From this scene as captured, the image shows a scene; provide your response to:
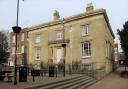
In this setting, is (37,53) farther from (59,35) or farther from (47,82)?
(47,82)

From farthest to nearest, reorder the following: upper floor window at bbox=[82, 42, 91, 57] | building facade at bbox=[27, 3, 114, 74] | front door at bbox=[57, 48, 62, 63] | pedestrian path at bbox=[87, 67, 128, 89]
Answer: front door at bbox=[57, 48, 62, 63] < upper floor window at bbox=[82, 42, 91, 57] < building facade at bbox=[27, 3, 114, 74] < pedestrian path at bbox=[87, 67, 128, 89]

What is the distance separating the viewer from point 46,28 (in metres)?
43.0

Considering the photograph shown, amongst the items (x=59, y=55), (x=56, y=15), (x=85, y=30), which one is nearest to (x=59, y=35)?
(x=59, y=55)

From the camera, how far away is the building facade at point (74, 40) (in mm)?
34344

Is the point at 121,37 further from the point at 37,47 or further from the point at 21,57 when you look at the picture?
the point at 21,57

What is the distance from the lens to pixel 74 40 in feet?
123

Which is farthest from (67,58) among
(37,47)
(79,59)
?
(37,47)

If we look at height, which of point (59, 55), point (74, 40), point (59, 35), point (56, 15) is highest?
point (56, 15)

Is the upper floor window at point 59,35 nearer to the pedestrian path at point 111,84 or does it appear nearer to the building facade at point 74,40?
the building facade at point 74,40

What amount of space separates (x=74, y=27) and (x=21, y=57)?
60.9 feet

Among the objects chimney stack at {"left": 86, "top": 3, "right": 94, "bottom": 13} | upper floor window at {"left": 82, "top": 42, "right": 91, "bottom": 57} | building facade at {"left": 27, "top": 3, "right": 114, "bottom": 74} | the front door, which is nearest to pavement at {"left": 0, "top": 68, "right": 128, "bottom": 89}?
building facade at {"left": 27, "top": 3, "right": 114, "bottom": 74}

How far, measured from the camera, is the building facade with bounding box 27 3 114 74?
34.3m

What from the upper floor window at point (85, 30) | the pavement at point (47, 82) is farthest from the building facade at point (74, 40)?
the pavement at point (47, 82)

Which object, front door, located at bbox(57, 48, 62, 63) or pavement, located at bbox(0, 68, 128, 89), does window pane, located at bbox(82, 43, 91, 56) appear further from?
pavement, located at bbox(0, 68, 128, 89)
